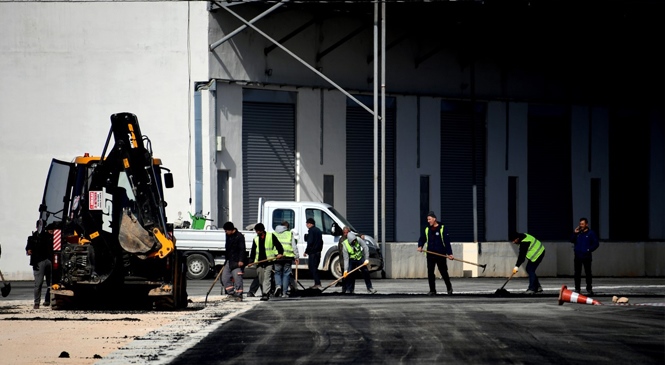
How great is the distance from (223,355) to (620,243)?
27.4m

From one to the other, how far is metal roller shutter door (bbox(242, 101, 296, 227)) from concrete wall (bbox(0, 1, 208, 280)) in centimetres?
247

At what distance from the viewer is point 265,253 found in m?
26.4

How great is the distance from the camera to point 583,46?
46.3 meters

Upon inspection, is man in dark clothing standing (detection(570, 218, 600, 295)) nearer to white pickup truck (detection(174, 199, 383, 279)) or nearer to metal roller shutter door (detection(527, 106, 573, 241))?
white pickup truck (detection(174, 199, 383, 279))

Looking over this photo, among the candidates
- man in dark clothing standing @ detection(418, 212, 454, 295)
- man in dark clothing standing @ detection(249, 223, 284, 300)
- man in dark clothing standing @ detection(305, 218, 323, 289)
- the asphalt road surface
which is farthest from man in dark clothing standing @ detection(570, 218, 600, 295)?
man in dark clothing standing @ detection(249, 223, 284, 300)

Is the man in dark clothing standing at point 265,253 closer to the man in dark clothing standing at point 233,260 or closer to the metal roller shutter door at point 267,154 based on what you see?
the man in dark clothing standing at point 233,260

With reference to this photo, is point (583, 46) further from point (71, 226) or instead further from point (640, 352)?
point (640, 352)

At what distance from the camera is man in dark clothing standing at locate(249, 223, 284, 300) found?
26.2 meters

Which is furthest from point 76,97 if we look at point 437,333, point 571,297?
point 437,333

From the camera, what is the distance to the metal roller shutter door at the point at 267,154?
127 ft

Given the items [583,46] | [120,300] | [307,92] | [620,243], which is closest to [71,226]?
[120,300]

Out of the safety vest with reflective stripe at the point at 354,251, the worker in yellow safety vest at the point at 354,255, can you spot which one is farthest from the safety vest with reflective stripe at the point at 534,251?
the safety vest with reflective stripe at the point at 354,251

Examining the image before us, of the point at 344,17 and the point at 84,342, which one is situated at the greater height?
the point at 344,17

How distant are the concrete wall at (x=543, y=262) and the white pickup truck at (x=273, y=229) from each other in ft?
5.02
